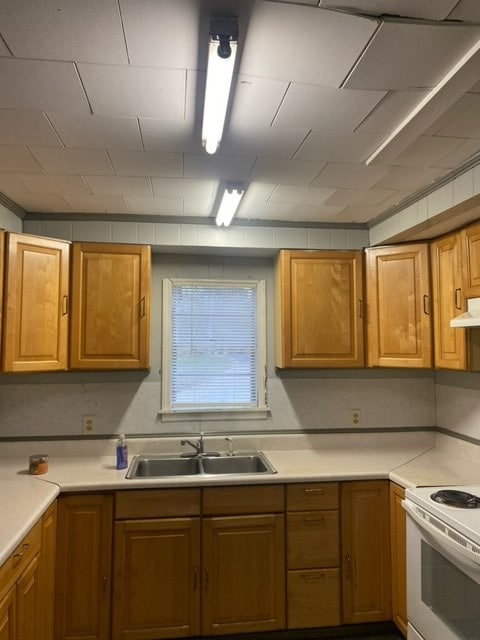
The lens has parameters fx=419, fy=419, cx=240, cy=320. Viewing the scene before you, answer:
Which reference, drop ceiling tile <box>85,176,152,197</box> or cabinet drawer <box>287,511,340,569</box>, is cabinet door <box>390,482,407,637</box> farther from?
drop ceiling tile <box>85,176,152,197</box>

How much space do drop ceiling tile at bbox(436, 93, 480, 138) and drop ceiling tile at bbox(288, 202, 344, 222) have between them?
36.5 inches

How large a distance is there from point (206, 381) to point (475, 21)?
7.94ft

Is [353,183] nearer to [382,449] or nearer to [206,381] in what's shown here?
[206,381]

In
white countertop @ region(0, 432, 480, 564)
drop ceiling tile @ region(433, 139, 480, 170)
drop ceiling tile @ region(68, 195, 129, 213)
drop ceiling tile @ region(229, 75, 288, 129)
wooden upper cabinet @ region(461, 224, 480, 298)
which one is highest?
drop ceiling tile @ region(68, 195, 129, 213)

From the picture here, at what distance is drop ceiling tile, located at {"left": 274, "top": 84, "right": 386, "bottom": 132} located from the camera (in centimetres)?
137

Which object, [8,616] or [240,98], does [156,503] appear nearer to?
[8,616]

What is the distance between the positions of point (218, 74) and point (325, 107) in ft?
1.48

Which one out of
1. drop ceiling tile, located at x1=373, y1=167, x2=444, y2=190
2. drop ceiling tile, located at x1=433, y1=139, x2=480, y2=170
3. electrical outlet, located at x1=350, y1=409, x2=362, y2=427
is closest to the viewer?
drop ceiling tile, located at x1=433, y1=139, x2=480, y2=170

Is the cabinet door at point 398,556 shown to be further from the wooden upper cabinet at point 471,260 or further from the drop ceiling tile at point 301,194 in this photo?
the drop ceiling tile at point 301,194

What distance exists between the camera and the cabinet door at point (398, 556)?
2230 millimetres

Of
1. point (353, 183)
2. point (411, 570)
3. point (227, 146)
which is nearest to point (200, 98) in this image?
point (227, 146)

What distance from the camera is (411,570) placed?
2.01 metres

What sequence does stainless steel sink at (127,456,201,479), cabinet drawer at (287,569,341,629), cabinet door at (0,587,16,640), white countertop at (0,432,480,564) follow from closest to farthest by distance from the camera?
cabinet door at (0,587,16,640)
white countertop at (0,432,480,564)
cabinet drawer at (287,569,341,629)
stainless steel sink at (127,456,201,479)

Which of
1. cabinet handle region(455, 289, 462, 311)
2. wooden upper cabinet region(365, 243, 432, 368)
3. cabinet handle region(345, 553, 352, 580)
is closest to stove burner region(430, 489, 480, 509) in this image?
cabinet handle region(345, 553, 352, 580)
